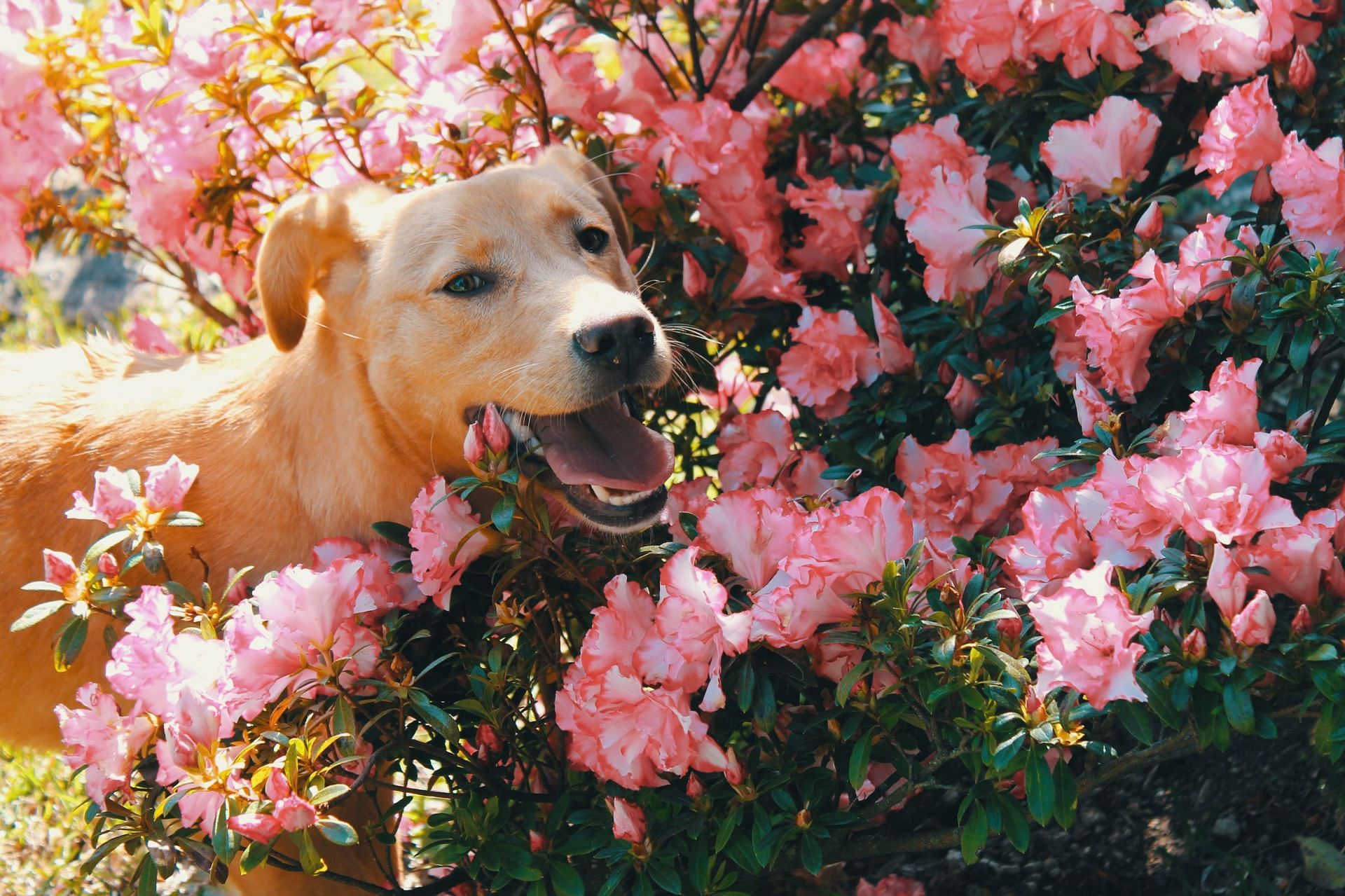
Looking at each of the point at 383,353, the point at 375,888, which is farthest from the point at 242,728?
the point at 383,353

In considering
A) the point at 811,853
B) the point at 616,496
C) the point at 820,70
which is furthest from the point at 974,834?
the point at 820,70

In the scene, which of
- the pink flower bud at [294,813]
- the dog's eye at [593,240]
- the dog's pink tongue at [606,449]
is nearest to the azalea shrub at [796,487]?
the pink flower bud at [294,813]

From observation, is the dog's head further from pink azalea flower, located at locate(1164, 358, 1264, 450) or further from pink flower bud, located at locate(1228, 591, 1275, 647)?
pink flower bud, located at locate(1228, 591, 1275, 647)

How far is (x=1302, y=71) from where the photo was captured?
2.73 m

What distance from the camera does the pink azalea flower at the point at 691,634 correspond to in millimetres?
2166

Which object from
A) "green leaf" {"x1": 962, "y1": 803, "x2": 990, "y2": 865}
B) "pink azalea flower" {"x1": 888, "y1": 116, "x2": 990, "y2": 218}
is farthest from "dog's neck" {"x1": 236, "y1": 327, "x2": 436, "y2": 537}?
"green leaf" {"x1": 962, "y1": 803, "x2": 990, "y2": 865}

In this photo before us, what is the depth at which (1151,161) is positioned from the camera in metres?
3.27

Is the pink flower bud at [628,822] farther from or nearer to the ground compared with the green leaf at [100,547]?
nearer to the ground

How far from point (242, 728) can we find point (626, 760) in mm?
738

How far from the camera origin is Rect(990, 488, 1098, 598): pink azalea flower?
221 centimetres

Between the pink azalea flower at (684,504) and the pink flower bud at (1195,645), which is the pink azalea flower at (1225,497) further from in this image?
the pink azalea flower at (684,504)

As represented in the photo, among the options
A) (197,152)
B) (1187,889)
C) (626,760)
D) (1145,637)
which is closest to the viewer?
(1145,637)

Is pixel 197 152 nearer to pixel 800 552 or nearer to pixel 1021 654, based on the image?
pixel 800 552

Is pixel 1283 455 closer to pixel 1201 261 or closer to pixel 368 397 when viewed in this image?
pixel 1201 261
